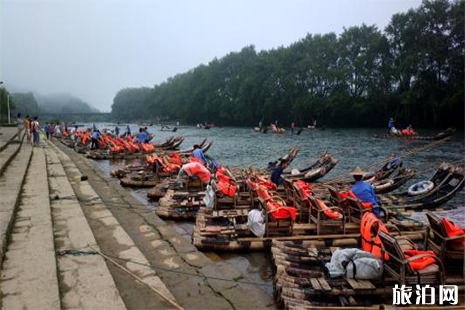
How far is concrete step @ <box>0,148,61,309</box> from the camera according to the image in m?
4.57

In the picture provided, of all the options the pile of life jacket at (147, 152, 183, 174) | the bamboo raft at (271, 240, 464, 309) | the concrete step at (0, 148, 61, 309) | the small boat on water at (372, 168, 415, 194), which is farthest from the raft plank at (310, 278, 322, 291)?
the pile of life jacket at (147, 152, 183, 174)

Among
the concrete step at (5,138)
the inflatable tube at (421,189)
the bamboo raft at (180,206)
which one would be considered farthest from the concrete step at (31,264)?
the concrete step at (5,138)

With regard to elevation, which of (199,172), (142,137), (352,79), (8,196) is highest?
(352,79)

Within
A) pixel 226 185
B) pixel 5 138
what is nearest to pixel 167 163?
pixel 226 185

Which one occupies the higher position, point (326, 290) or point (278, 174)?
point (278, 174)

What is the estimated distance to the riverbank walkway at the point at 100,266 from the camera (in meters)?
4.88

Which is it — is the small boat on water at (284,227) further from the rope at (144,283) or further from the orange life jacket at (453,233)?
the orange life jacket at (453,233)

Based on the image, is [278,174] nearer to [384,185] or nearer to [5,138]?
[384,185]

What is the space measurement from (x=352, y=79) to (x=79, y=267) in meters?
67.5

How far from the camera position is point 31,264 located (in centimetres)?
546

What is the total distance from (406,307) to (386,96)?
58.7m

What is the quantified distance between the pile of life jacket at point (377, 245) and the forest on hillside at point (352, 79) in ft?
153

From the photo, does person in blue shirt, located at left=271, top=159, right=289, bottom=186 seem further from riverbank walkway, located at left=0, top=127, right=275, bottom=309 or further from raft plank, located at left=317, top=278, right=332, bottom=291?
raft plank, located at left=317, top=278, right=332, bottom=291

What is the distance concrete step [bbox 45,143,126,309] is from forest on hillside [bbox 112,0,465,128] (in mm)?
48603
